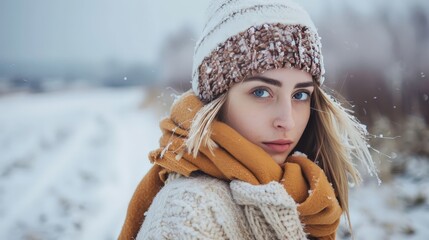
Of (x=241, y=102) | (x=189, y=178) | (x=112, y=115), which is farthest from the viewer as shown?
(x=112, y=115)

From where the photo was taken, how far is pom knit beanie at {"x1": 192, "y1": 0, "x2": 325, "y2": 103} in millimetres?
1688

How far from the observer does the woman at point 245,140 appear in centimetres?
151

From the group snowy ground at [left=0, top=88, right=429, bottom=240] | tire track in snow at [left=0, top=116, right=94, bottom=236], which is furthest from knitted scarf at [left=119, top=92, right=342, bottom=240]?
tire track in snow at [left=0, top=116, right=94, bottom=236]

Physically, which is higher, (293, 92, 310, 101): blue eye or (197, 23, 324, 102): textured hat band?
(197, 23, 324, 102): textured hat band

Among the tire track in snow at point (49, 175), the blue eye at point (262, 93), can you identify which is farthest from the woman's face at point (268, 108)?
the tire track in snow at point (49, 175)

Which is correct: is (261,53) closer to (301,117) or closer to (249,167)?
(301,117)

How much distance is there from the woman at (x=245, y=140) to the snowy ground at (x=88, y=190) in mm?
3007

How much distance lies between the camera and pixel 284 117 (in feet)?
5.55

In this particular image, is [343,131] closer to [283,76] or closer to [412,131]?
[283,76]

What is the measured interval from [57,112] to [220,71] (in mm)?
14766

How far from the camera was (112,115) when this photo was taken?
15156 mm

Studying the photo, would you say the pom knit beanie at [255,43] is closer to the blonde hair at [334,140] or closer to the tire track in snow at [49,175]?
the blonde hair at [334,140]

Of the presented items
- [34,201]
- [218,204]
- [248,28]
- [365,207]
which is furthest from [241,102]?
[34,201]

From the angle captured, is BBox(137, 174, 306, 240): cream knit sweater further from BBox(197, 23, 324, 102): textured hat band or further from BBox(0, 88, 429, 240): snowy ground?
BBox(0, 88, 429, 240): snowy ground
